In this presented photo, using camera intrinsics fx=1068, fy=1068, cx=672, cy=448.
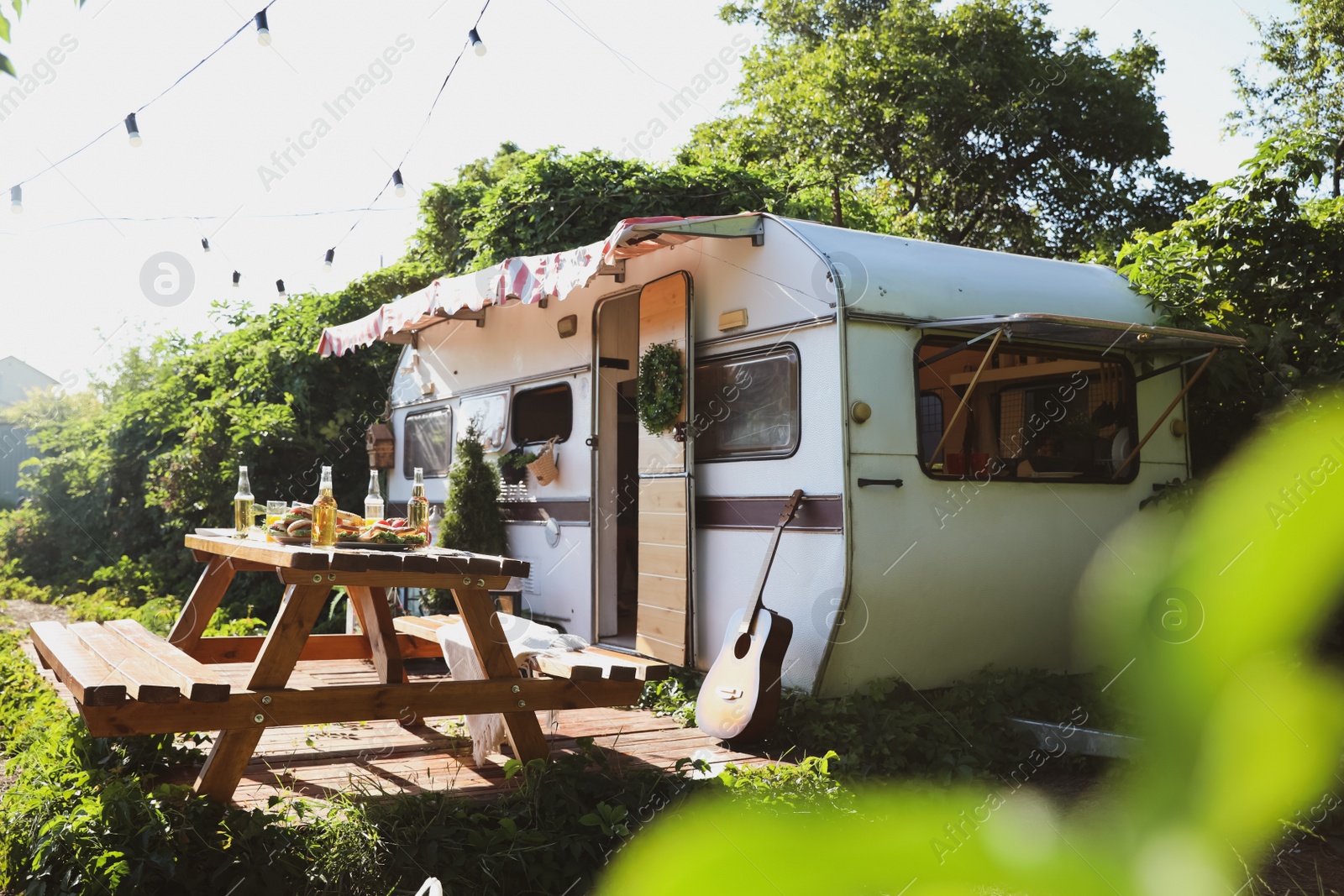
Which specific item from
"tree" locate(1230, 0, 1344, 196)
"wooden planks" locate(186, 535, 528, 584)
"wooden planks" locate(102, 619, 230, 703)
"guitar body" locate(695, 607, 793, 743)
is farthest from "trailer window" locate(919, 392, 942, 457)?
"tree" locate(1230, 0, 1344, 196)

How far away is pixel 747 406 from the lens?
5957 millimetres

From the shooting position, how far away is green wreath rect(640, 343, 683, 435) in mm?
6227

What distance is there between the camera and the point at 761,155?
20.5m

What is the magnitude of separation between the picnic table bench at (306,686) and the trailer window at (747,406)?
161cm

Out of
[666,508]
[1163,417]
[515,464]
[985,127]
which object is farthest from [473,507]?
[985,127]

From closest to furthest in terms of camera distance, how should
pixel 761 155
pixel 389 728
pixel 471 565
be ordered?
1. pixel 471 565
2. pixel 389 728
3. pixel 761 155

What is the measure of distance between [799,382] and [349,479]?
23.7ft

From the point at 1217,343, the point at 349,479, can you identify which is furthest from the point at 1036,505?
the point at 349,479

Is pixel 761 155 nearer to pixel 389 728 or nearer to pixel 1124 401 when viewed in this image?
pixel 1124 401

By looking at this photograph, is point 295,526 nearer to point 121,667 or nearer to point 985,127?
point 121,667

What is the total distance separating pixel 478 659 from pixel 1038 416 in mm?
4093

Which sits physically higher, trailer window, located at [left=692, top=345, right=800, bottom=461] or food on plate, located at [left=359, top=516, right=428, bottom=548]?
trailer window, located at [left=692, top=345, right=800, bottom=461]

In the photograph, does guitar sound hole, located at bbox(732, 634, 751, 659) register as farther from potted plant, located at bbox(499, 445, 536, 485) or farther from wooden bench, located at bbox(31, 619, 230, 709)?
potted plant, located at bbox(499, 445, 536, 485)

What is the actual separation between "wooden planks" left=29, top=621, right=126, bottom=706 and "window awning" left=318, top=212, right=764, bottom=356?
294cm
